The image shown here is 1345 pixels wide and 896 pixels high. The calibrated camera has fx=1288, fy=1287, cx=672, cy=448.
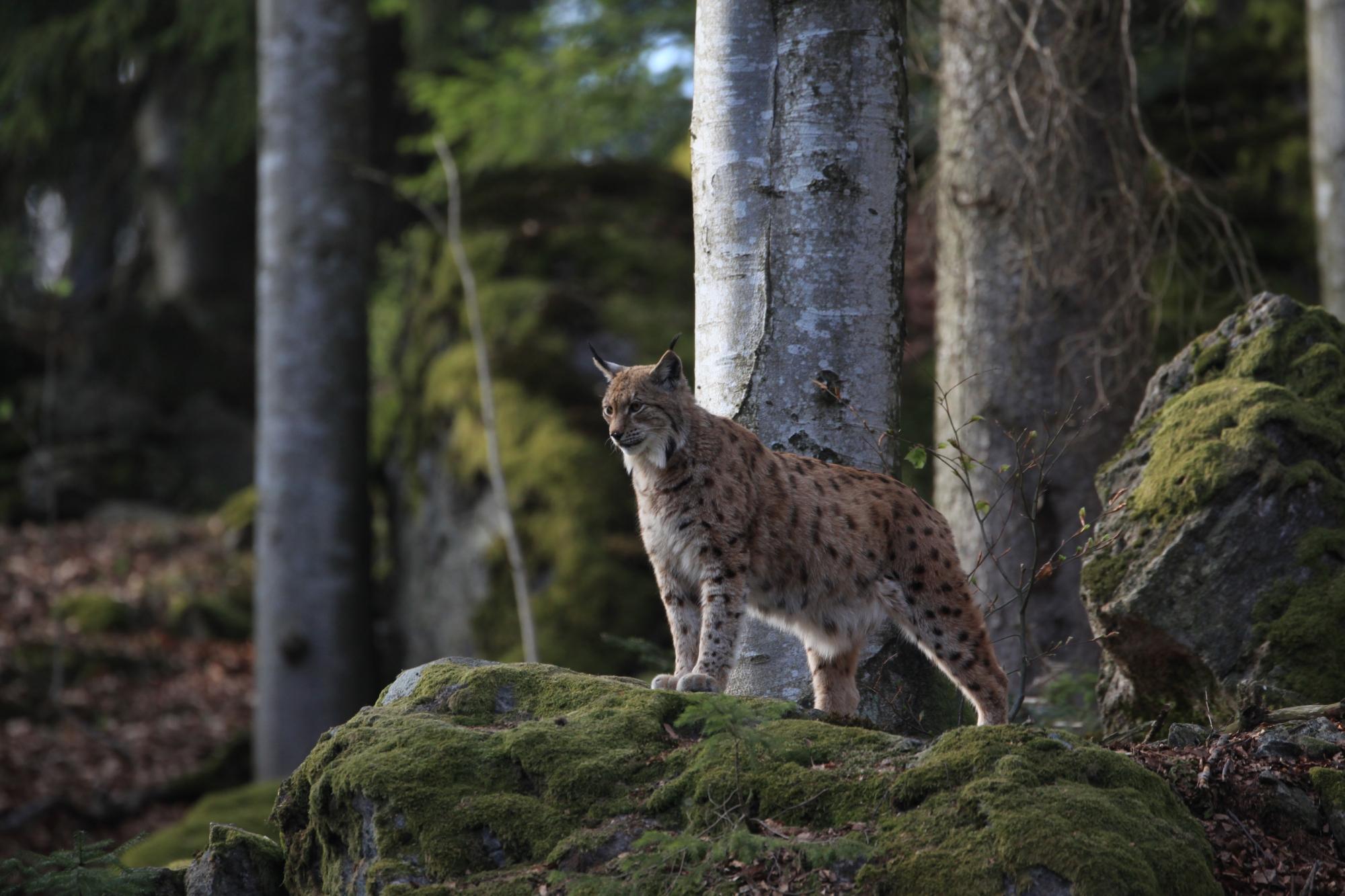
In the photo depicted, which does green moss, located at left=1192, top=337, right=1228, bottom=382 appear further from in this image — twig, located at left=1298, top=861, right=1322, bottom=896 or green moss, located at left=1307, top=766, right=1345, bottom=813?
twig, located at left=1298, top=861, right=1322, bottom=896

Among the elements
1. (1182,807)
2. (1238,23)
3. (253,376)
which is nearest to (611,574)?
(1182,807)

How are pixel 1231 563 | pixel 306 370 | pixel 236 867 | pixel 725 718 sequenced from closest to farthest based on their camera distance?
pixel 725 718 → pixel 236 867 → pixel 1231 563 → pixel 306 370

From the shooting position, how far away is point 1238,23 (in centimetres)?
1260

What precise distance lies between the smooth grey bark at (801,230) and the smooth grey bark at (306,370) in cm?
743

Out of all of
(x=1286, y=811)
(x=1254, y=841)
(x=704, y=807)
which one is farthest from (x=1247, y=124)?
(x=704, y=807)

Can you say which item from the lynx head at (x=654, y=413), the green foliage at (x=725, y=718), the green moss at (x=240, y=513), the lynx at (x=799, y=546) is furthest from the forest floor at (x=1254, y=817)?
the green moss at (x=240, y=513)

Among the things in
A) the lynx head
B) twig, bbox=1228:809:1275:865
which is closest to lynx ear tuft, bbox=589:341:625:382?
the lynx head

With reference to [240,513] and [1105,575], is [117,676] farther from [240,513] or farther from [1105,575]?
[1105,575]

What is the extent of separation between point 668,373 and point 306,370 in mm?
7746

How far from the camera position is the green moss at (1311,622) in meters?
5.01

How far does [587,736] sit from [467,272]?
7.14 metres

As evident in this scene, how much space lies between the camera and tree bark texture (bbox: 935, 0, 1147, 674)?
8758mm

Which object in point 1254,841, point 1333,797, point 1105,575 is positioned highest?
point 1105,575

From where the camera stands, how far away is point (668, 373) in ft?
18.0
